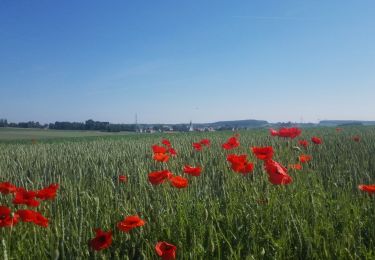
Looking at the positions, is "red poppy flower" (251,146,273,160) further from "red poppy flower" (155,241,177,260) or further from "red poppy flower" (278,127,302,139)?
"red poppy flower" (278,127,302,139)

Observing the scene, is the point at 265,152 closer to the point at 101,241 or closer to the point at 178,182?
the point at 178,182

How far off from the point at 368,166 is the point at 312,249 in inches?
163

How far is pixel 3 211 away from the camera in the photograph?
1.85m

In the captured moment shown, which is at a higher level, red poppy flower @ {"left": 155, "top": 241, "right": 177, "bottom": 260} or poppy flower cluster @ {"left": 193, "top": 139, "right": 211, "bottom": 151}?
poppy flower cluster @ {"left": 193, "top": 139, "right": 211, "bottom": 151}

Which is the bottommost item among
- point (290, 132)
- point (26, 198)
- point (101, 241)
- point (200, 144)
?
point (101, 241)

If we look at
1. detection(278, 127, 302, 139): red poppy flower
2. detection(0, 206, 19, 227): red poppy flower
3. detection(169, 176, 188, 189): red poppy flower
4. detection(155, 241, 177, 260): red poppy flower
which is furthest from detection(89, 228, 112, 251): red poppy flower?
detection(278, 127, 302, 139): red poppy flower

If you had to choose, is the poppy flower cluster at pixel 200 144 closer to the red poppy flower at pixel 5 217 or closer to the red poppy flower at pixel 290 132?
the red poppy flower at pixel 290 132

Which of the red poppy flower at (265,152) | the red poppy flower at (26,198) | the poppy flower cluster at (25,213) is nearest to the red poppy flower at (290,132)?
the red poppy flower at (265,152)

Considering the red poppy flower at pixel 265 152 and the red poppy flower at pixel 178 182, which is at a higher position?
the red poppy flower at pixel 265 152

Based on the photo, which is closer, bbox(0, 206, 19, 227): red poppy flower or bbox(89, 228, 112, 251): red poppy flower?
bbox(89, 228, 112, 251): red poppy flower

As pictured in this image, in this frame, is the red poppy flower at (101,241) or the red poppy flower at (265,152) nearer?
the red poppy flower at (101,241)

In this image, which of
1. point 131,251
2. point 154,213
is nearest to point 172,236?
point 131,251

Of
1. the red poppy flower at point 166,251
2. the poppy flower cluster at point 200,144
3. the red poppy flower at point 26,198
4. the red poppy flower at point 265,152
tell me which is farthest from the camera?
the poppy flower cluster at point 200,144

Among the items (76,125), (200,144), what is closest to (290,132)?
(200,144)
